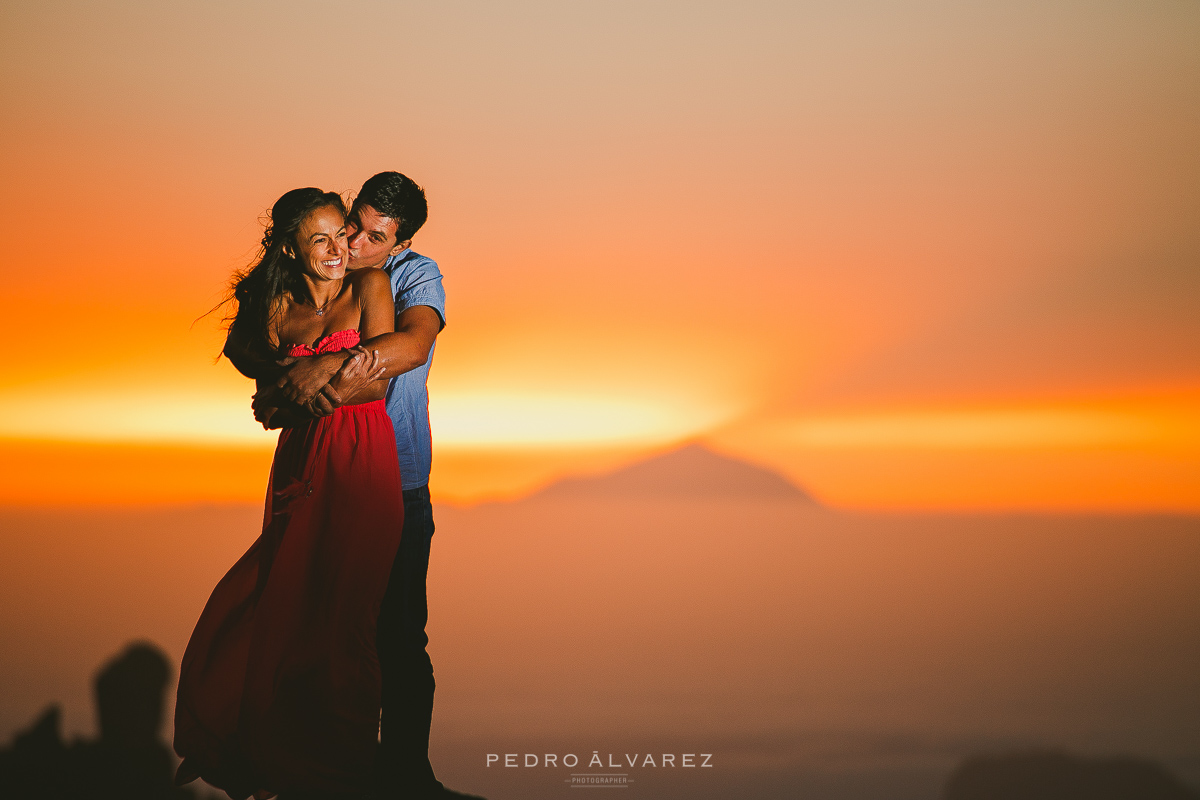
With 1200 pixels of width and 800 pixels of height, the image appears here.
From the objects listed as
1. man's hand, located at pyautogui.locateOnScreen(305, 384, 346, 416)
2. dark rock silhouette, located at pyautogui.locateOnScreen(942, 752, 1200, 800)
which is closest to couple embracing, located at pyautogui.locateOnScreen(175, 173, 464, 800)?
man's hand, located at pyautogui.locateOnScreen(305, 384, 346, 416)

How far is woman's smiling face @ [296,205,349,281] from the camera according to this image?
71.5 inches

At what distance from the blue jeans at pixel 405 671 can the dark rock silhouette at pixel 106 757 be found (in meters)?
0.83

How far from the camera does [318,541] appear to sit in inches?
70.6

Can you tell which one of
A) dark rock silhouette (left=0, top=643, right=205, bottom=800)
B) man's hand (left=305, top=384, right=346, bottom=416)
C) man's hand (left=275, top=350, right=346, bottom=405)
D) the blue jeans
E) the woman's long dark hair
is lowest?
dark rock silhouette (left=0, top=643, right=205, bottom=800)

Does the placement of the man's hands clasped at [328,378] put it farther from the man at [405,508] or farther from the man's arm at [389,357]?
the man at [405,508]

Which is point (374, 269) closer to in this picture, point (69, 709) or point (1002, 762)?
point (69, 709)

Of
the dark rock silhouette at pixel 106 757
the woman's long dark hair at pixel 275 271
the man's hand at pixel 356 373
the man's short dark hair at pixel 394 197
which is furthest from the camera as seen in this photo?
the dark rock silhouette at pixel 106 757

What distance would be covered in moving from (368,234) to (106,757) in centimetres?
170

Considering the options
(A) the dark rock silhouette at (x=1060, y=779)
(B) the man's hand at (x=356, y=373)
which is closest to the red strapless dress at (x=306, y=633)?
(B) the man's hand at (x=356, y=373)

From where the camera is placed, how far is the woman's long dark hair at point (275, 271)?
1.82m

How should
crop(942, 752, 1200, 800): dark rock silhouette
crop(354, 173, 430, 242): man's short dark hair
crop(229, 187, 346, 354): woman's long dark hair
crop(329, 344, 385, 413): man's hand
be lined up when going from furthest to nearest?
1. crop(942, 752, 1200, 800): dark rock silhouette
2. crop(354, 173, 430, 242): man's short dark hair
3. crop(229, 187, 346, 354): woman's long dark hair
4. crop(329, 344, 385, 413): man's hand

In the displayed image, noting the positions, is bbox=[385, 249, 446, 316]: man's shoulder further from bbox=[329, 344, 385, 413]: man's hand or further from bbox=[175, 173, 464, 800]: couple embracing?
bbox=[329, 344, 385, 413]: man's hand

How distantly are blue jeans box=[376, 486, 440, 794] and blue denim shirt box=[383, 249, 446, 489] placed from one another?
0.06 m

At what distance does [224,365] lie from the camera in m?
3.86
